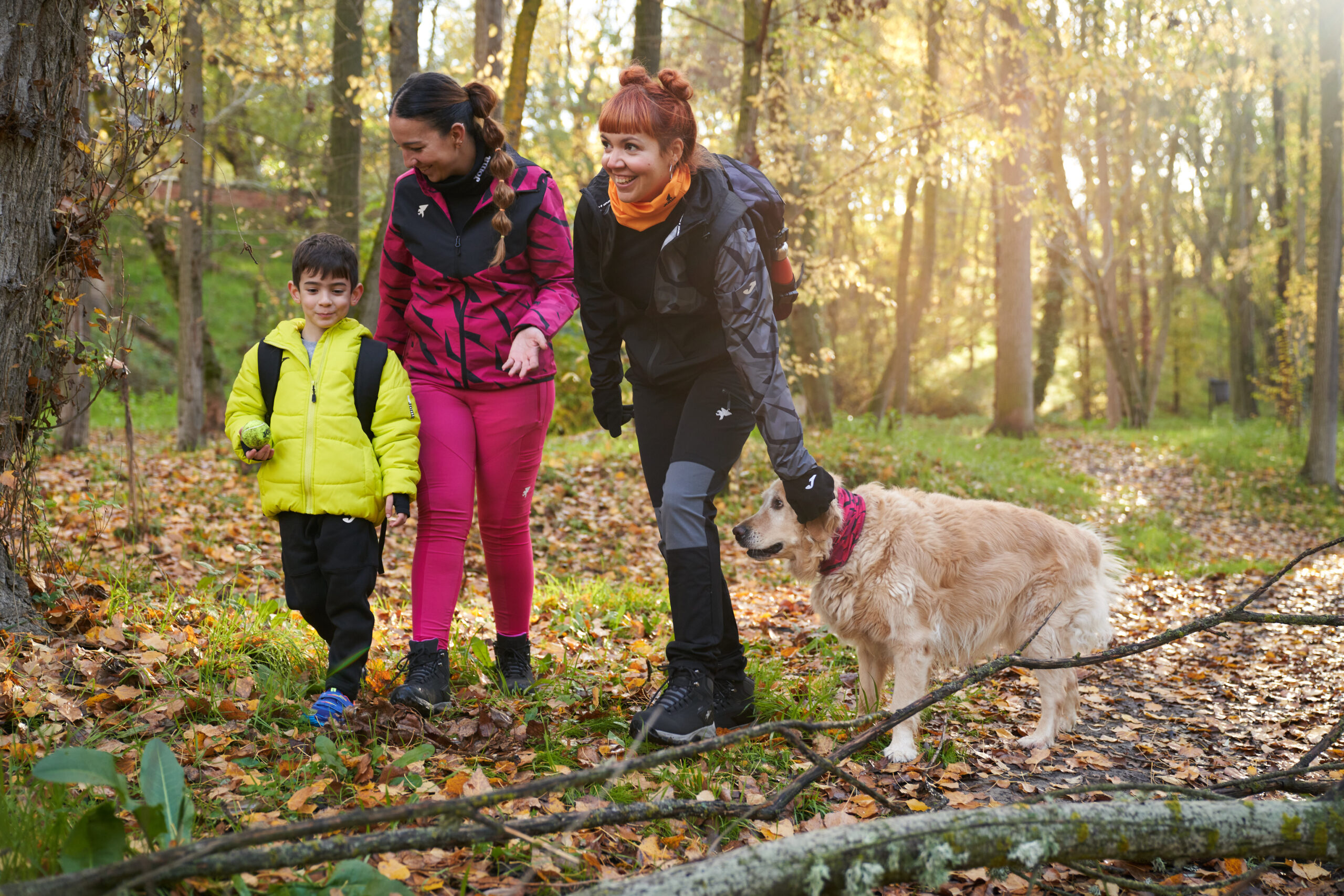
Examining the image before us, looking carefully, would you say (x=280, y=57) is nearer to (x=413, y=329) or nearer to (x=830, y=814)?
(x=413, y=329)

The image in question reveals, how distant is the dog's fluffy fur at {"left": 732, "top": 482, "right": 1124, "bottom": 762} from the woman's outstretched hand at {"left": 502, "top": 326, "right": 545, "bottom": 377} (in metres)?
1.11

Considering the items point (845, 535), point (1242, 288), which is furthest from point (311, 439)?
point (1242, 288)

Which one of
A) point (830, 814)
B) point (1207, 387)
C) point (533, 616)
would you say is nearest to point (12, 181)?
point (533, 616)

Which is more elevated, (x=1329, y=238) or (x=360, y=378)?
(x=1329, y=238)

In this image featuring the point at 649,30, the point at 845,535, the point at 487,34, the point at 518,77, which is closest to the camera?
the point at 845,535

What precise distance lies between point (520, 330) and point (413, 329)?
509 millimetres

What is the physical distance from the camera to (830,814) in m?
2.82

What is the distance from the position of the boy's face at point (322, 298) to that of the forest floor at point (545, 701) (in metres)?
1.41

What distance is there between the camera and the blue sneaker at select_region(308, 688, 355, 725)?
10.2 ft

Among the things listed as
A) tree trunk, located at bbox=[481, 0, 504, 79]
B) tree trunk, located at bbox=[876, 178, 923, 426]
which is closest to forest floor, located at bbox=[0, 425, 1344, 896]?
tree trunk, located at bbox=[481, 0, 504, 79]

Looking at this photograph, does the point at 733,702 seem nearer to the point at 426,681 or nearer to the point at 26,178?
the point at 426,681

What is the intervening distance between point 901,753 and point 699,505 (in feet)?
4.18

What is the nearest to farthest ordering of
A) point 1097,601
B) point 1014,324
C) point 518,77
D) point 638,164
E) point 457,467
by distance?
point 638,164, point 457,467, point 1097,601, point 518,77, point 1014,324

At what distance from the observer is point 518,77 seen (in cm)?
834
